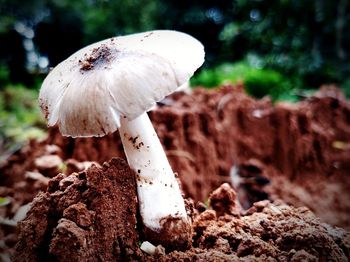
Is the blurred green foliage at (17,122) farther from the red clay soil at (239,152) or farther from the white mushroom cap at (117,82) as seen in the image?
the white mushroom cap at (117,82)

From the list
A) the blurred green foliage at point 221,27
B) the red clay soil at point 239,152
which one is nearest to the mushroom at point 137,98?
the red clay soil at point 239,152

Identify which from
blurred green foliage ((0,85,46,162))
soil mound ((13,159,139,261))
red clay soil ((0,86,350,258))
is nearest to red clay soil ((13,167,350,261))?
soil mound ((13,159,139,261))

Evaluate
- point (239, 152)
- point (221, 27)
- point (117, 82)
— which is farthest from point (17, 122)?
point (221, 27)

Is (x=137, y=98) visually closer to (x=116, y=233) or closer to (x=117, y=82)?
(x=117, y=82)

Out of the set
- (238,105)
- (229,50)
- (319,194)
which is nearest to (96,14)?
(229,50)

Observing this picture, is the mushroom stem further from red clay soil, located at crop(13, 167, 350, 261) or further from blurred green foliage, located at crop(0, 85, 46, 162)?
blurred green foliage, located at crop(0, 85, 46, 162)
